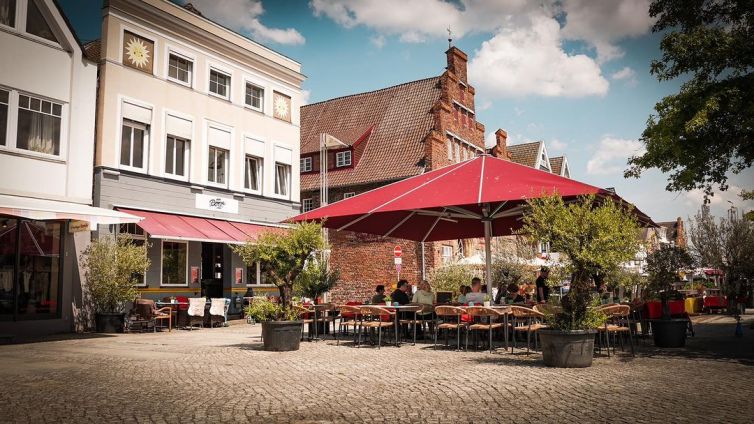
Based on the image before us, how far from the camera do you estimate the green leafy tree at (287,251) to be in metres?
12.3

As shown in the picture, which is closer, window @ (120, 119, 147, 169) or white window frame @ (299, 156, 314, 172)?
window @ (120, 119, 147, 169)

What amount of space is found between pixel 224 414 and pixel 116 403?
148 centimetres

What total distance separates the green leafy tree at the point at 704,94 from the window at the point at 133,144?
1514 centimetres

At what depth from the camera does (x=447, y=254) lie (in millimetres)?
32531

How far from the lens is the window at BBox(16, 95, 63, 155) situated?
16.2 metres

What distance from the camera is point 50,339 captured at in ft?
49.1

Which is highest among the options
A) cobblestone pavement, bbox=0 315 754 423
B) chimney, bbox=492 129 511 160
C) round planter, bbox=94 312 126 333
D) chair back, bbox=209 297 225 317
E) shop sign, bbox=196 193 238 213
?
chimney, bbox=492 129 511 160

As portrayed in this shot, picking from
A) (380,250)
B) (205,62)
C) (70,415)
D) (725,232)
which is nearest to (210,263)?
(205,62)

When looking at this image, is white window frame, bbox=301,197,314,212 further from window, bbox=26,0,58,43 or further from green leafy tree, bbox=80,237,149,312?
window, bbox=26,0,58,43

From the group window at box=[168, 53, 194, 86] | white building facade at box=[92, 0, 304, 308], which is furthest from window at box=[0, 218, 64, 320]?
window at box=[168, 53, 194, 86]

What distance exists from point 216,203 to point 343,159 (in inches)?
592

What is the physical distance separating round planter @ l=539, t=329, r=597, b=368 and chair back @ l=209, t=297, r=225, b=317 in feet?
41.4

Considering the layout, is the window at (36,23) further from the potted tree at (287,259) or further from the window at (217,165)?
the potted tree at (287,259)

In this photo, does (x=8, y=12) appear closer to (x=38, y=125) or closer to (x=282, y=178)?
(x=38, y=125)
